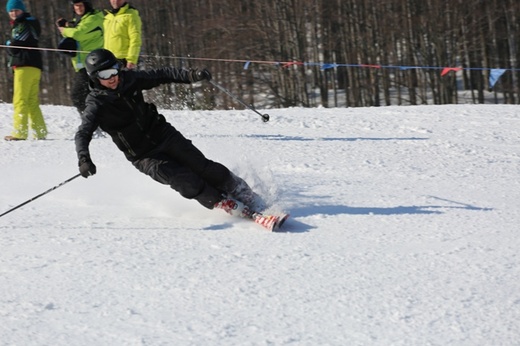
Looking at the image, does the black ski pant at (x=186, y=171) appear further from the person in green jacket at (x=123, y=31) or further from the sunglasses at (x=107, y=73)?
the person in green jacket at (x=123, y=31)

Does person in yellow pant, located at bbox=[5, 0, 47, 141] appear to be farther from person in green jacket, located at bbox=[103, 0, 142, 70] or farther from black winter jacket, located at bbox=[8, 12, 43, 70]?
person in green jacket, located at bbox=[103, 0, 142, 70]

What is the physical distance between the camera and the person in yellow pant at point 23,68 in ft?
26.5

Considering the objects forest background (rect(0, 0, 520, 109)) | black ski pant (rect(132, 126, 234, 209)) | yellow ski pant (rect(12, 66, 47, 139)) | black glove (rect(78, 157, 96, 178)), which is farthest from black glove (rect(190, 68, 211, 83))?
forest background (rect(0, 0, 520, 109))

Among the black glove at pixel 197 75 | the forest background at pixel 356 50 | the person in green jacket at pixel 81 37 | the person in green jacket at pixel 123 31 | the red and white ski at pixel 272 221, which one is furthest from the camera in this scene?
the forest background at pixel 356 50

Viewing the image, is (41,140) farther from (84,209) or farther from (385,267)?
(385,267)

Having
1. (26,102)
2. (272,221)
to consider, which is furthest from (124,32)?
(272,221)

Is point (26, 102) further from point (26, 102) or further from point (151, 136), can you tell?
point (151, 136)

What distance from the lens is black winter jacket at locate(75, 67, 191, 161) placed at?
16.5 ft

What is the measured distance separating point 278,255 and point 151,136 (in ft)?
4.30

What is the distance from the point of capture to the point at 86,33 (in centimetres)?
788

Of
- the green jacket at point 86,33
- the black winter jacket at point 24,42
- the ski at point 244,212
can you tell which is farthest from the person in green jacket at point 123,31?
the ski at point 244,212

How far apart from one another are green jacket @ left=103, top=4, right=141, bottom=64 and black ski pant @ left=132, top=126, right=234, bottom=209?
2530mm

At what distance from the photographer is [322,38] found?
3309cm

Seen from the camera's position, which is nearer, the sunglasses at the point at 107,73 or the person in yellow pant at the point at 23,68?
the sunglasses at the point at 107,73
